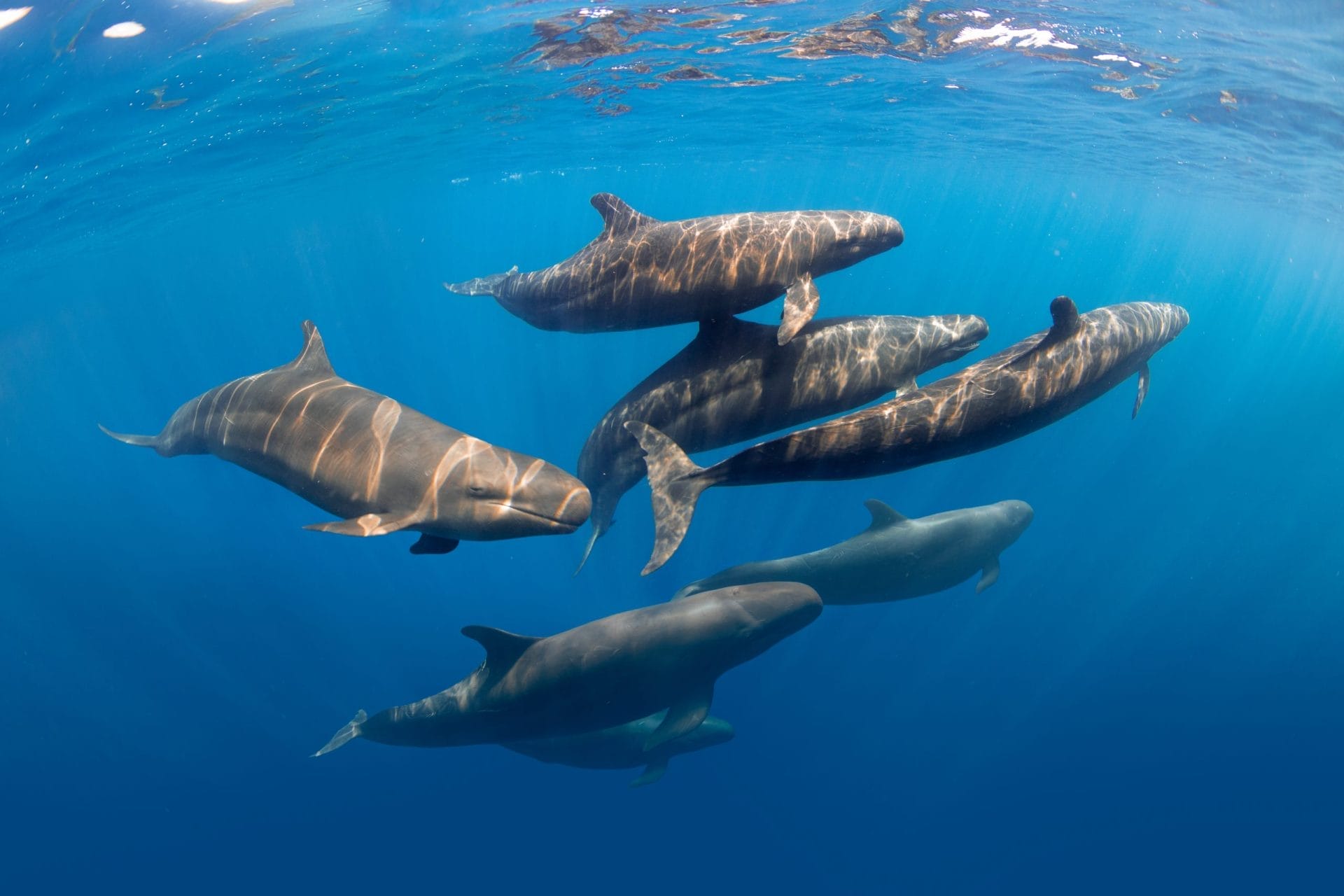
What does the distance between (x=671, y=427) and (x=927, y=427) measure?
267 cm

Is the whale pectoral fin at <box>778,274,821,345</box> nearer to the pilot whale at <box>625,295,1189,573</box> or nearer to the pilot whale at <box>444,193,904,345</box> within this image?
the pilot whale at <box>444,193,904,345</box>

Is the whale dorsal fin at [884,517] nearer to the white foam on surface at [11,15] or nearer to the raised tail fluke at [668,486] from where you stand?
the raised tail fluke at [668,486]

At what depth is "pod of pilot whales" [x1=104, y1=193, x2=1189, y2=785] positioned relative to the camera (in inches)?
231

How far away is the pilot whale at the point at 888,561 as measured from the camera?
998cm

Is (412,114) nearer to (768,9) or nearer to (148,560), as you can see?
(768,9)

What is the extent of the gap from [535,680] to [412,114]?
20252mm

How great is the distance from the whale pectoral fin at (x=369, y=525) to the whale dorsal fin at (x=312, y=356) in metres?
2.33

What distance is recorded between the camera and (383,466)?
5.80 m

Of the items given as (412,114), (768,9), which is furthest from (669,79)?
(412,114)

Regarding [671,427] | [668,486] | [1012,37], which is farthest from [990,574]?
[1012,37]

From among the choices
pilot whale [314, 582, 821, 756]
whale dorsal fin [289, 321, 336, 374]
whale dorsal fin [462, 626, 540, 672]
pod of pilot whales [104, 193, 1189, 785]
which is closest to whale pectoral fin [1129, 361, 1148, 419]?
pod of pilot whales [104, 193, 1189, 785]

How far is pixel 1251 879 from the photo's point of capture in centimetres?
1920

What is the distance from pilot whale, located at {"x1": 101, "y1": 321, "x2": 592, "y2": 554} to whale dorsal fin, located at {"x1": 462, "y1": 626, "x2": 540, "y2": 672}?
71.6 inches

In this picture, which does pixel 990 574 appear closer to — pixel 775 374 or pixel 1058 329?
pixel 1058 329
